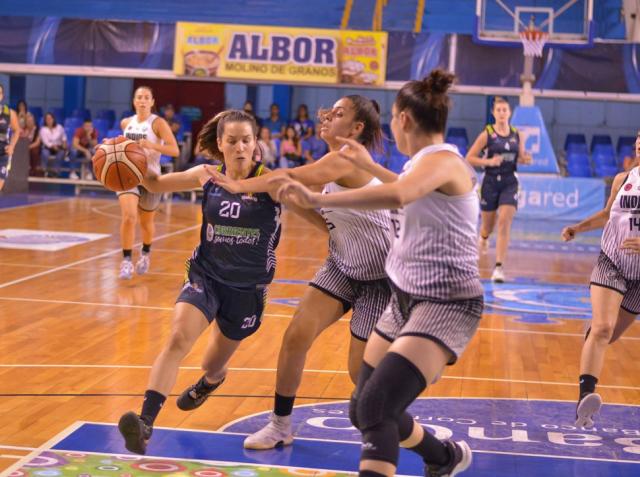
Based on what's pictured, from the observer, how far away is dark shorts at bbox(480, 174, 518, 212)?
1121cm

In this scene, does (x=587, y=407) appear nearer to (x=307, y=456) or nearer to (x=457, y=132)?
(x=307, y=456)

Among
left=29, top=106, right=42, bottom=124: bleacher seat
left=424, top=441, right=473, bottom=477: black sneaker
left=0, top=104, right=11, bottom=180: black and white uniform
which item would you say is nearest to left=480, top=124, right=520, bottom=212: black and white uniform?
left=0, top=104, right=11, bottom=180: black and white uniform

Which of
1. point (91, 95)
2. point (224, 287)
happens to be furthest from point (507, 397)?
point (91, 95)

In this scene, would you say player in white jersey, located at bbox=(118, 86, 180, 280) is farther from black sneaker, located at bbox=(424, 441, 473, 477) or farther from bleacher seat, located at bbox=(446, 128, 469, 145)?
bleacher seat, located at bbox=(446, 128, 469, 145)

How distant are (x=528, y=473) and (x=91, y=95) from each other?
21422mm

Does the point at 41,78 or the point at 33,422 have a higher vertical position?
the point at 41,78

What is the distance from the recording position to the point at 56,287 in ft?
31.4

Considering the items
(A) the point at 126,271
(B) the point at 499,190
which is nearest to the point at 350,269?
(A) the point at 126,271

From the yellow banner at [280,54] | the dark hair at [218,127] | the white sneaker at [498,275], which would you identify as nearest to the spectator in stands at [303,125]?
the yellow banner at [280,54]

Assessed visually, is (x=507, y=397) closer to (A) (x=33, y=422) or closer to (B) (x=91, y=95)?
(A) (x=33, y=422)

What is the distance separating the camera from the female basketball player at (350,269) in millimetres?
4695

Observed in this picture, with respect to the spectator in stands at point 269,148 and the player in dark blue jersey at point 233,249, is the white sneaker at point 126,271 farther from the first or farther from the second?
the spectator in stands at point 269,148

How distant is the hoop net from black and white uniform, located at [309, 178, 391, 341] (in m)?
13.5

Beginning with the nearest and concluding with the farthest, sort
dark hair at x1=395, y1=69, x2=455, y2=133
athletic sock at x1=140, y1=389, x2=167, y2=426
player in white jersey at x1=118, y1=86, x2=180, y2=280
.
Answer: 1. dark hair at x1=395, y1=69, x2=455, y2=133
2. athletic sock at x1=140, y1=389, x2=167, y2=426
3. player in white jersey at x1=118, y1=86, x2=180, y2=280
